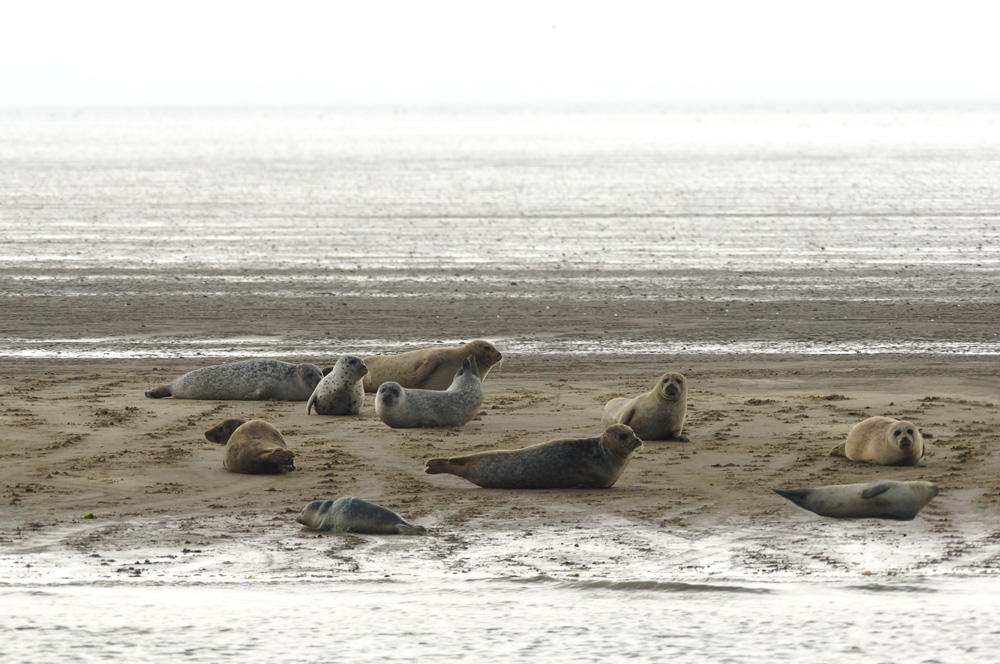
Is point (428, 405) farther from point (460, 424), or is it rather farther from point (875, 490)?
point (875, 490)

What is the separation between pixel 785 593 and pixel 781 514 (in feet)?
5.98

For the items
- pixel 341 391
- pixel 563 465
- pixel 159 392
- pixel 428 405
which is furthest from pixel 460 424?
pixel 159 392

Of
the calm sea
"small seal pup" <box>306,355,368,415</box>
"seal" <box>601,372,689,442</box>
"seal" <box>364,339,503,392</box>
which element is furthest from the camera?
"seal" <box>364,339,503,392</box>

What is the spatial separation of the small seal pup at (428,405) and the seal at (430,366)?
38.9 inches

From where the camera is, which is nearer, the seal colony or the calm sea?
the calm sea

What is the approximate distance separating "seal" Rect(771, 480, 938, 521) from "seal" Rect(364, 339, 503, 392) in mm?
4387

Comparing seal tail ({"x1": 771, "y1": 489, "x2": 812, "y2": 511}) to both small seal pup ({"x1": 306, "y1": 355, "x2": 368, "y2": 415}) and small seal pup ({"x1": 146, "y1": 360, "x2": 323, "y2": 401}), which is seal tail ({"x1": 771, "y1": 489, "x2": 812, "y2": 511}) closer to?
small seal pup ({"x1": 306, "y1": 355, "x2": 368, "y2": 415})

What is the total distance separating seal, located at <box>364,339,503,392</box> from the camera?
12.2m

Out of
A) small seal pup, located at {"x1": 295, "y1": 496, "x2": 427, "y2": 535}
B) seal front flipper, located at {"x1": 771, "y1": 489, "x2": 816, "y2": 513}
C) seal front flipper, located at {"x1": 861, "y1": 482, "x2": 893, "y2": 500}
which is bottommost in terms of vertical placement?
small seal pup, located at {"x1": 295, "y1": 496, "x2": 427, "y2": 535}

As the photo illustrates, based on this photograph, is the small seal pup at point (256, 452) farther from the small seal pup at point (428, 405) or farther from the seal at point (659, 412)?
the seal at point (659, 412)

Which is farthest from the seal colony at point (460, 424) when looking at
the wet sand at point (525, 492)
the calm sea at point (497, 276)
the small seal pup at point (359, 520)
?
the calm sea at point (497, 276)

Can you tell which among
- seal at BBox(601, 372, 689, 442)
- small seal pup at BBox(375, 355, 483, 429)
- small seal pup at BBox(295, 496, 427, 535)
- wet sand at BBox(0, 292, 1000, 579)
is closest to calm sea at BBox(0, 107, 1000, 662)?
wet sand at BBox(0, 292, 1000, 579)

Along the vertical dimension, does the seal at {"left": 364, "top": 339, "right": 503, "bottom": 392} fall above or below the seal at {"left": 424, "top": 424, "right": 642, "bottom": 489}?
above

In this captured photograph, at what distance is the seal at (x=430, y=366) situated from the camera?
12156mm
